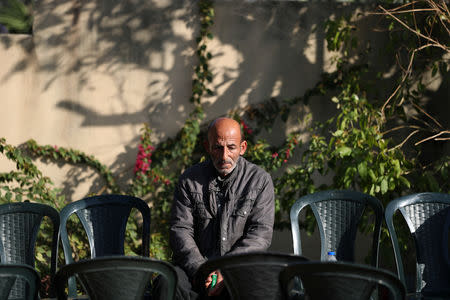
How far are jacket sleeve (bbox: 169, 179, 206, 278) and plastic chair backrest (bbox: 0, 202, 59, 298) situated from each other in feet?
2.37

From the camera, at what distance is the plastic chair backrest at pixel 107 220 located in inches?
147

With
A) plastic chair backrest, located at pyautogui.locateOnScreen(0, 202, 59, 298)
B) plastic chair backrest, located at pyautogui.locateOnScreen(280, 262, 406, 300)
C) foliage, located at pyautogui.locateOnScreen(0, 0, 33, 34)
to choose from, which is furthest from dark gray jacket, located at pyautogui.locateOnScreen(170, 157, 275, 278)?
foliage, located at pyautogui.locateOnScreen(0, 0, 33, 34)

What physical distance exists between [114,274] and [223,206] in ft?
4.61

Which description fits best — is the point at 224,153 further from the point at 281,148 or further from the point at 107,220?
the point at 281,148

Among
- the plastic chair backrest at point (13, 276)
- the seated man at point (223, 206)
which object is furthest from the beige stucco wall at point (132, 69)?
the plastic chair backrest at point (13, 276)

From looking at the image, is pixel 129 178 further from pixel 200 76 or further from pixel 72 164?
pixel 200 76

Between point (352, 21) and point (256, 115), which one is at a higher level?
point (352, 21)

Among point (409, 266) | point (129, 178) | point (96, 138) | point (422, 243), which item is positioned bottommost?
point (409, 266)

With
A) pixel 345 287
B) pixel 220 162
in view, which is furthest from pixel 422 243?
pixel 345 287

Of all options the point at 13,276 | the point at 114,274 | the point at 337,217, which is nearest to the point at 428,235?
the point at 337,217

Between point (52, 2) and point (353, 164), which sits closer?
point (353, 164)

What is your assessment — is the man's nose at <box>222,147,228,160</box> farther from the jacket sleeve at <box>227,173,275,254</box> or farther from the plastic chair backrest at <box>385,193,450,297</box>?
the plastic chair backrest at <box>385,193,450,297</box>

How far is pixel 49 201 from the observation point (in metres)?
4.82

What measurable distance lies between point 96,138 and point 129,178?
0.47m
